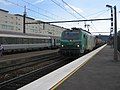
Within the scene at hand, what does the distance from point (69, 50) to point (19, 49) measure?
13754mm

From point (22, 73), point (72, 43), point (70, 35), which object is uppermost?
point (70, 35)

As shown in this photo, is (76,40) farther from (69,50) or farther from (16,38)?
(16,38)

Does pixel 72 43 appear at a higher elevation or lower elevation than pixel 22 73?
higher

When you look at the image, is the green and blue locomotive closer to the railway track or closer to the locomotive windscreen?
the locomotive windscreen

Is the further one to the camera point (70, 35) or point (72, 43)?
point (70, 35)

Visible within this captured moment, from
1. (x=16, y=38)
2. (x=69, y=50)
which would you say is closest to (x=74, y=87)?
(x=69, y=50)

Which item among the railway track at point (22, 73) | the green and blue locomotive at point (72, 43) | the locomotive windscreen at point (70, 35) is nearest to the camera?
the railway track at point (22, 73)

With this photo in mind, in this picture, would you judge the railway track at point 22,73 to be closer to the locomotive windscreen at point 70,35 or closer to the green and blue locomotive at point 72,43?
the green and blue locomotive at point 72,43

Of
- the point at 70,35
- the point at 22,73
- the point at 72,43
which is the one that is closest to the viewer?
the point at 22,73

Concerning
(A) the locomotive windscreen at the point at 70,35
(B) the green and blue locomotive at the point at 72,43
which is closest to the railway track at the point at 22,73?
(B) the green and blue locomotive at the point at 72,43

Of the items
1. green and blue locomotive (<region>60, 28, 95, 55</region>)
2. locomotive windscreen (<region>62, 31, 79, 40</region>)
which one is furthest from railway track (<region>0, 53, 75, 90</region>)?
locomotive windscreen (<region>62, 31, 79, 40</region>)

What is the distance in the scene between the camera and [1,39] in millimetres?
29750

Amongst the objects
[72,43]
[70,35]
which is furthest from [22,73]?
[70,35]

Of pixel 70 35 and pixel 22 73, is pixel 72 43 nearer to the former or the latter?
pixel 70 35
